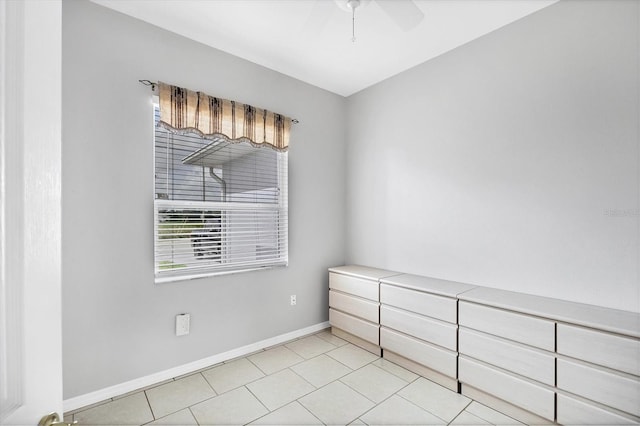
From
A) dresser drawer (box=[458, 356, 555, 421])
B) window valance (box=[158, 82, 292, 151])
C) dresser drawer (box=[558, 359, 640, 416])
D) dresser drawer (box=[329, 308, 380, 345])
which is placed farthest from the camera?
dresser drawer (box=[329, 308, 380, 345])

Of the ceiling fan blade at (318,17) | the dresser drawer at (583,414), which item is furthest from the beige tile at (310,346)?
the ceiling fan blade at (318,17)

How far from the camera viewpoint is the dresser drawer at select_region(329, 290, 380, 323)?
2.89m

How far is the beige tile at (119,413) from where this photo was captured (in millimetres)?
1929

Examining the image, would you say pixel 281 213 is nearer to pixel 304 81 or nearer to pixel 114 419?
pixel 304 81

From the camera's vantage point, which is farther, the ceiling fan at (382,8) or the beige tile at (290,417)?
the ceiling fan at (382,8)

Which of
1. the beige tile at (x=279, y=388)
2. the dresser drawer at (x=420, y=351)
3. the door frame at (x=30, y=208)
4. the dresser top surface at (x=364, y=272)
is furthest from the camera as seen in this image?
the dresser top surface at (x=364, y=272)

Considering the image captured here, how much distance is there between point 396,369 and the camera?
2.62 meters

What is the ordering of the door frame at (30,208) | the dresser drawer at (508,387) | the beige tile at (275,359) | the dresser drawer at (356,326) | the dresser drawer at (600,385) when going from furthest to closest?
the dresser drawer at (356,326), the beige tile at (275,359), the dresser drawer at (508,387), the dresser drawer at (600,385), the door frame at (30,208)

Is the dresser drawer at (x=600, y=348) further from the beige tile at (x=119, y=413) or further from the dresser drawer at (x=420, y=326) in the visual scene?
the beige tile at (x=119, y=413)

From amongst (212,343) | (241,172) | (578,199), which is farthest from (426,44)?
(212,343)

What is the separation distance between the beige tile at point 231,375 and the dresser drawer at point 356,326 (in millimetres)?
1002

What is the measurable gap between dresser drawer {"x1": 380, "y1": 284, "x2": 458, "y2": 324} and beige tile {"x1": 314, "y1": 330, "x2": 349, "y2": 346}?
739 millimetres

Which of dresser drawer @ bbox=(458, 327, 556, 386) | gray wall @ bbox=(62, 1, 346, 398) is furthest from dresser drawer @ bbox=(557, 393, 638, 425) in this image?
gray wall @ bbox=(62, 1, 346, 398)

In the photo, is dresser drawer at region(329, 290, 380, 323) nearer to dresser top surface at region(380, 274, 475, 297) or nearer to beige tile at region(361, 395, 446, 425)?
dresser top surface at region(380, 274, 475, 297)
